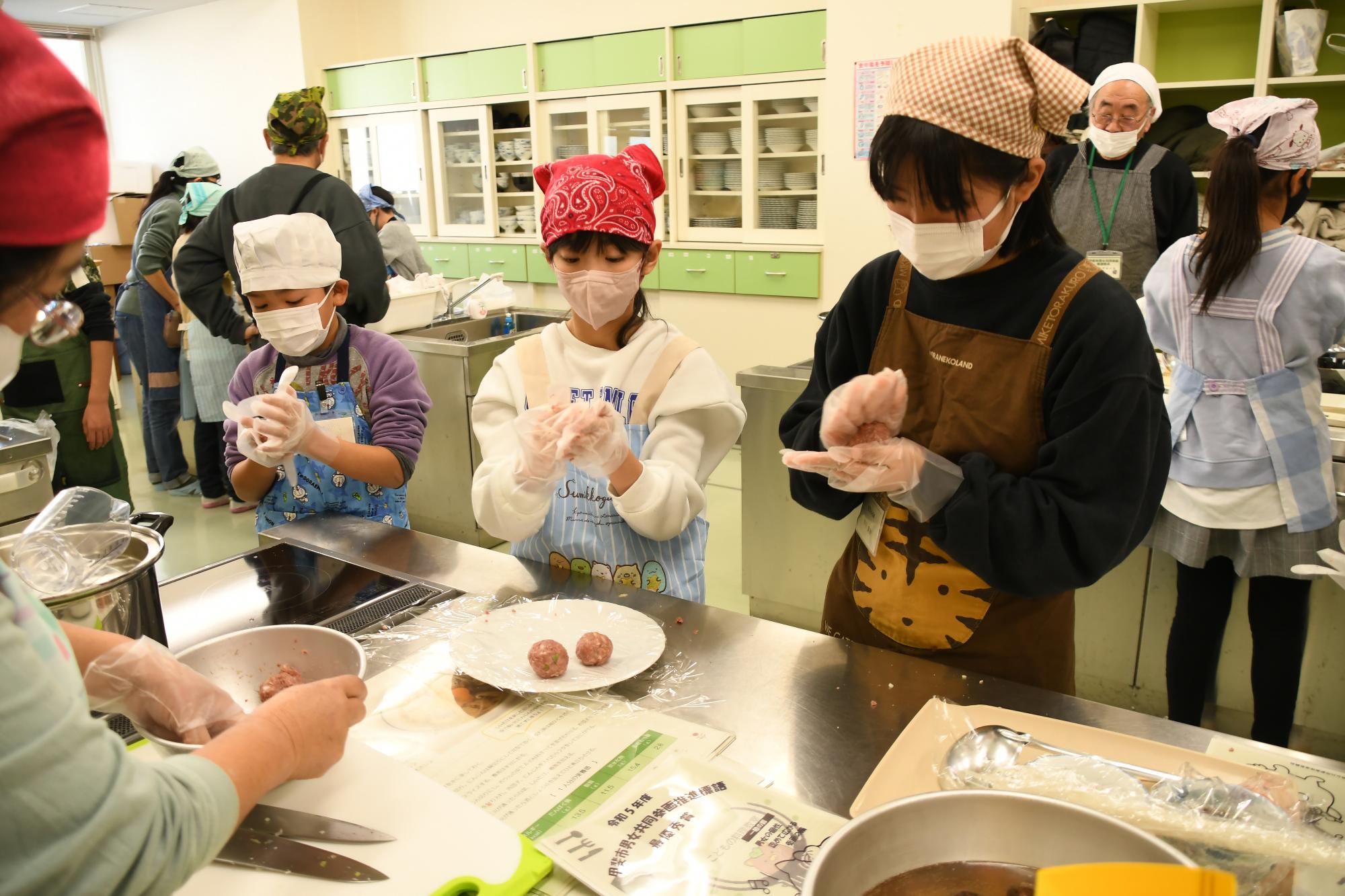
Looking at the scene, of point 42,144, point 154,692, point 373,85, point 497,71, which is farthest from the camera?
point 373,85

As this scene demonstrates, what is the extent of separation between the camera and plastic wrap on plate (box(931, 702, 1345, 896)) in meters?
0.71

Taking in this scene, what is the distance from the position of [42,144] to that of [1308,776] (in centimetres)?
119

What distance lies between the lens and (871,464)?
111cm

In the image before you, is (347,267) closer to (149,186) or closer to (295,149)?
(295,149)

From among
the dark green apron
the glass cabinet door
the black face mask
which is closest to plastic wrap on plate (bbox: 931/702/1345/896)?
the black face mask

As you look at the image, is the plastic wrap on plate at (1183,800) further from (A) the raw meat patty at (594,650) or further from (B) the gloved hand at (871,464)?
(A) the raw meat patty at (594,650)

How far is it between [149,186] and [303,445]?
7853 mm

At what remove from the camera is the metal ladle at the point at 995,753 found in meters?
0.90

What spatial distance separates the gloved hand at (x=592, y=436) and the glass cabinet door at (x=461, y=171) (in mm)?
5404

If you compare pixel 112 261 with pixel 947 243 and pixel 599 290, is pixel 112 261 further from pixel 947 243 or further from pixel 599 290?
pixel 947 243

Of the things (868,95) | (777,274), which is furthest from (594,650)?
(777,274)

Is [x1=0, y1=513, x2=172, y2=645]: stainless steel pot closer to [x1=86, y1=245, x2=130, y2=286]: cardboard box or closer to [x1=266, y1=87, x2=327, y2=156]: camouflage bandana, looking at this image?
[x1=266, y1=87, x2=327, y2=156]: camouflage bandana

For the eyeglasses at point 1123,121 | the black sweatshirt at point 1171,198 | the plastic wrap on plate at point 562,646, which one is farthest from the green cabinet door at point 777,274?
the plastic wrap on plate at point 562,646

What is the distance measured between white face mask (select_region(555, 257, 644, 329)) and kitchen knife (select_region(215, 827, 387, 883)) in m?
0.96
